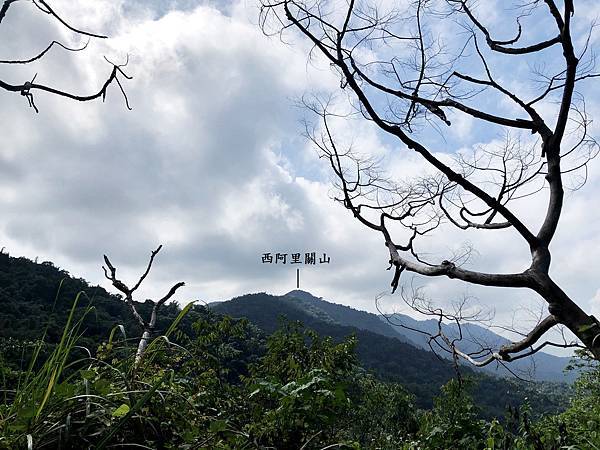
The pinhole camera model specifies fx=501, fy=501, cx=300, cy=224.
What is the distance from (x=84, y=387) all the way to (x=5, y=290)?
21369mm

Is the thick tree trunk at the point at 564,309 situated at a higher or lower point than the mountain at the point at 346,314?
lower

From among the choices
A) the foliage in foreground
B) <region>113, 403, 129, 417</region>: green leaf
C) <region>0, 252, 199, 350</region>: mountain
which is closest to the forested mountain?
<region>0, 252, 199, 350</region>: mountain

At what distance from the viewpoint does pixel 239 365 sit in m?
10.9

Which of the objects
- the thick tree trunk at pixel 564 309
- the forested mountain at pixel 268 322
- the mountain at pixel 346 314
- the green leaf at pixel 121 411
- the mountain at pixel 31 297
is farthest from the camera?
the mountain at pixel 346 314

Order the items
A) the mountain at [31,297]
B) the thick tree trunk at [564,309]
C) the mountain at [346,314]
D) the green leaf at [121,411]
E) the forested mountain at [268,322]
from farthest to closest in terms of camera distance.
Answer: the mountain at [346,314]
the mountain at [31,297]
the forested mountain at [268,322]
the thick tree trunk at [564,309]
the green leaf at [121,411]

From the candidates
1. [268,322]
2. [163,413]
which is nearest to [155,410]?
Answer: [163,413]

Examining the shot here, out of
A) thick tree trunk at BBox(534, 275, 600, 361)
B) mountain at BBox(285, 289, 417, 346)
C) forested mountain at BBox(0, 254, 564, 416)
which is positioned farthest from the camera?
mountain at BBox(285, 289, 417, 346)

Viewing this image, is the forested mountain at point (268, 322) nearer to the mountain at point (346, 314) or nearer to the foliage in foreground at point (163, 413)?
the mountain at point (346, 314)

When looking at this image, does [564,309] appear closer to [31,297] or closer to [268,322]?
[31,297]

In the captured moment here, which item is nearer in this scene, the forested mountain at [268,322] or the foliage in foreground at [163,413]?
the foliage in foreground at [163,413]

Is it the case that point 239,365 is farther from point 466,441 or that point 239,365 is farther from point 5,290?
point 5,290

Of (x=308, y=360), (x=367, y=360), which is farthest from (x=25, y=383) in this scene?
(x=367, y=360)

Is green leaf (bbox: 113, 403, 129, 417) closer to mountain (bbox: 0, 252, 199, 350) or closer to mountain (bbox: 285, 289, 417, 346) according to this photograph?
mountain (bbox: 0, 252, 199, 350)

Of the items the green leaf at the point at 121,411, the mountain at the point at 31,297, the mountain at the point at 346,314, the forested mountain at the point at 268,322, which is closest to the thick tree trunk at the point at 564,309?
the forested mountain at the point at 268,322
